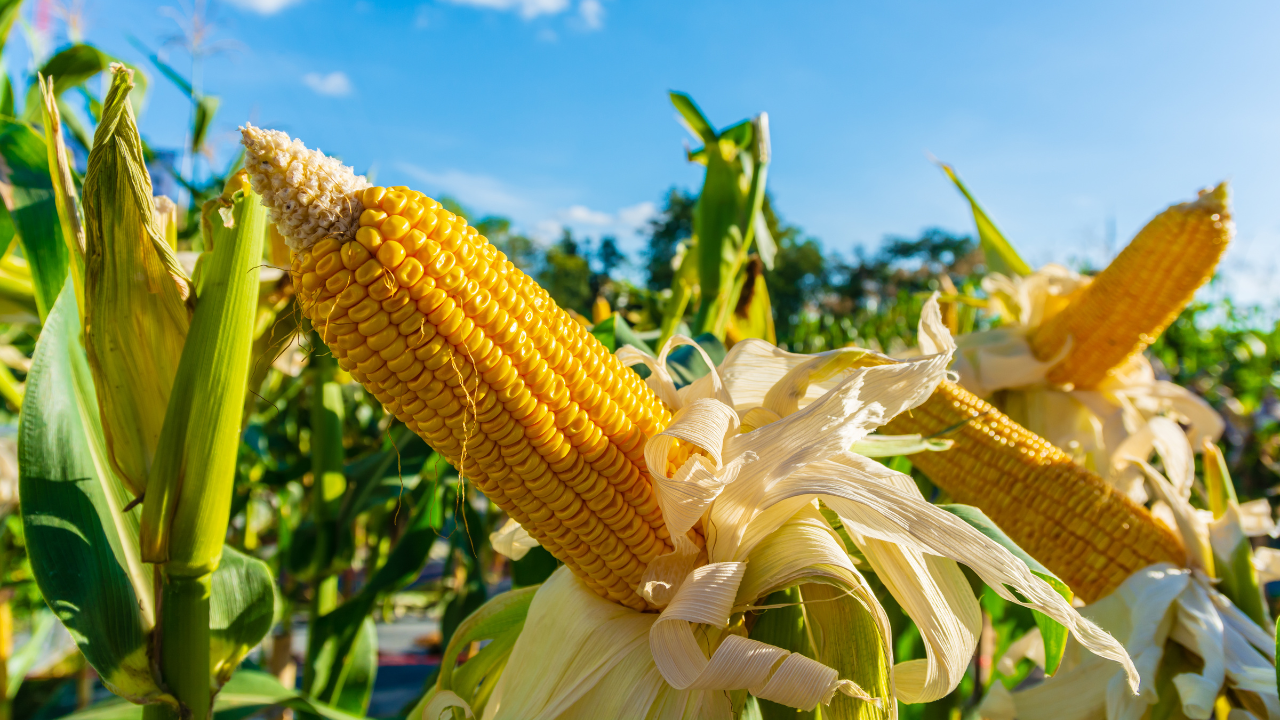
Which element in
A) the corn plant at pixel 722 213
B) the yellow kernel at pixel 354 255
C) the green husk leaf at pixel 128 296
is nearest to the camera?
the yellow kernel at pixel 354 255

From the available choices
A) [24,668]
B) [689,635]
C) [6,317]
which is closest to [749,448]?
[689,635]

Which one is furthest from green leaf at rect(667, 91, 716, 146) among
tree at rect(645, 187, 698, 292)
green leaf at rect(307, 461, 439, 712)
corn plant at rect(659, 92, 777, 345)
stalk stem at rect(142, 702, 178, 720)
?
tree at rect(645, 187, 698, 292)

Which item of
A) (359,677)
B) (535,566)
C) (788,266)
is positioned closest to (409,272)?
(535,566)

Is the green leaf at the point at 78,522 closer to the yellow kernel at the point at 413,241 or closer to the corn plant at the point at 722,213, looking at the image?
the yellow kernel at the point at 413,241

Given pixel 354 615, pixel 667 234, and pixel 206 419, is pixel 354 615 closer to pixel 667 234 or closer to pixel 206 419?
pixel 206 419

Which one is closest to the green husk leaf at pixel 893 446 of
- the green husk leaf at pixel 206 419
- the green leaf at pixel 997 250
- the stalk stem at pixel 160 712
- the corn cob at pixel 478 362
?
the corn cob at pixel 478 362

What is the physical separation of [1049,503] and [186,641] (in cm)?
112

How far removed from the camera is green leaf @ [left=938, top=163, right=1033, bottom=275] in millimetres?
1918

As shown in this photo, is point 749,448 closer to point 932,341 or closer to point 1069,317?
point 932,341

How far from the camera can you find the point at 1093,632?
2.02ft

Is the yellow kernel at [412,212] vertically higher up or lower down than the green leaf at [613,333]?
higher up

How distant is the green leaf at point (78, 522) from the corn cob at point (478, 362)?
0.40 m

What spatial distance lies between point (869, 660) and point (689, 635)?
0.19 metres

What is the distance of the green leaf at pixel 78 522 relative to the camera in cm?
67
